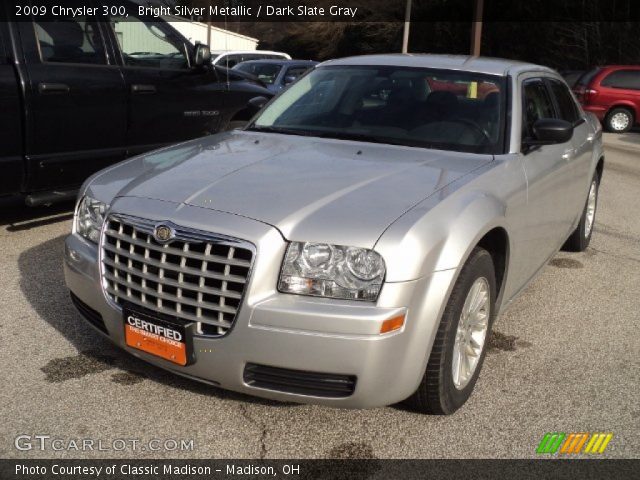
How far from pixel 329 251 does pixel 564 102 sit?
340 centimetres

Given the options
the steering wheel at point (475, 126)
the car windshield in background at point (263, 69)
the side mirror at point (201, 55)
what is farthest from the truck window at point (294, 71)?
the steering wheel at point (475, 126)

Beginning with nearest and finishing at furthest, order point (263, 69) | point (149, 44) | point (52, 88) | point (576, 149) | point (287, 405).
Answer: point (287, 405) → point (576, 149) → point (52, 88) → point (149, 44) → point (263, 69)

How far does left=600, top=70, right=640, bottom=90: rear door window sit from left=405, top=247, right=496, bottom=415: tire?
16699 mm

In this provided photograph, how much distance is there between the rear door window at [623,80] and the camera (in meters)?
18.3

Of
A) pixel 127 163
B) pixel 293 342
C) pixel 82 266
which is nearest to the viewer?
pixel 293 342

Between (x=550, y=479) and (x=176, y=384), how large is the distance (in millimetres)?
1716

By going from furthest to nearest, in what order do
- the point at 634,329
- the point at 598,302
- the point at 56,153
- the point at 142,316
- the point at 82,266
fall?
the point at 56,153 → the point at 598,302 → the point at 634,329 → the point at 82,266 → the point at 142,316

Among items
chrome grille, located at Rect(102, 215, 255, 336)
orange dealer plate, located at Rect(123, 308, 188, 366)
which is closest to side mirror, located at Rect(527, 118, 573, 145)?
chrome grille, located at Rect(102, 215, 255, 336)

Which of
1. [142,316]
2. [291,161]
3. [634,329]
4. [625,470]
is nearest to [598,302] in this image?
[634,329]

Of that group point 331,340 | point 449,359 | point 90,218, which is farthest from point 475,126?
point 90,218

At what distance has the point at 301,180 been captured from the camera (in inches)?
135

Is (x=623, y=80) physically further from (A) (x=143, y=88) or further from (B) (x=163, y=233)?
(B) (x=163, y=233)

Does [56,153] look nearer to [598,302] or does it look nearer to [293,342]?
[293,342]

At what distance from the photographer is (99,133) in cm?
625
